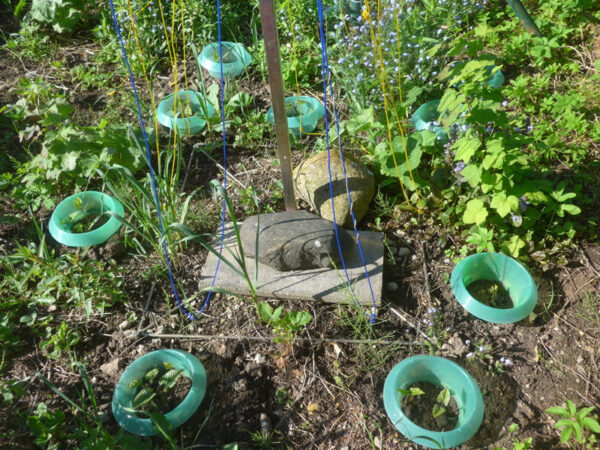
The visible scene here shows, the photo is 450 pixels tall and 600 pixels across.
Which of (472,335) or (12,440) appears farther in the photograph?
(472,335)

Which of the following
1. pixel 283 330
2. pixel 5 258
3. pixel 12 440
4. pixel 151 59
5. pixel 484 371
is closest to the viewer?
pixel 12 440

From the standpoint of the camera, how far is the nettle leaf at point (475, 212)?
6.61 ft

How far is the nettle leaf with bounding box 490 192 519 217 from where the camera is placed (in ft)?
6.25

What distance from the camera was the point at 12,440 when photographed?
178cm

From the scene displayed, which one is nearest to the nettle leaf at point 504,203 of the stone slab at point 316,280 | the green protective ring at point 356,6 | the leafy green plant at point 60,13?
the stone slab at point 316,280

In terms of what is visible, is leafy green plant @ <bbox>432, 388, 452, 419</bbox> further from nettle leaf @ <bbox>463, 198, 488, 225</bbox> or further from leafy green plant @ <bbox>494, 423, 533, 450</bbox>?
nettle leaf @ <bbox>463, 198, 488, 225</bbox>

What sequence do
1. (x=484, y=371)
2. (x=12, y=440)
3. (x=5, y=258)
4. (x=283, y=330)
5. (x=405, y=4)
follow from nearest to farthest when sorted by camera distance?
(x=12, y=440) < (x=484, y=371) < (x=283, y=330) < (x=5, y=258) < (x=405, y=4)

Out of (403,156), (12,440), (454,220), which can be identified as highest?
(403,156)

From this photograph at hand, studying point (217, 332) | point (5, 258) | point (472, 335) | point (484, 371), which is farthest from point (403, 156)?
point (5, 258)

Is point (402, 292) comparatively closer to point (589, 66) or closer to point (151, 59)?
point (589, 66)

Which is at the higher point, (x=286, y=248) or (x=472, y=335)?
(x=286, y=248)

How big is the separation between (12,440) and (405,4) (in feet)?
10.2

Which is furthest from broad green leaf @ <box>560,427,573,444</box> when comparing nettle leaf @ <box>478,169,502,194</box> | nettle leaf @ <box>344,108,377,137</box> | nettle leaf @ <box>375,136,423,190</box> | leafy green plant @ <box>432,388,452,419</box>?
nettle leaf @ <box>344,108,377,137</box>

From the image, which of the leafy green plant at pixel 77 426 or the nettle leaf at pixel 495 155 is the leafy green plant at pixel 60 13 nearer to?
the leafy green plant at pixel 77 426
